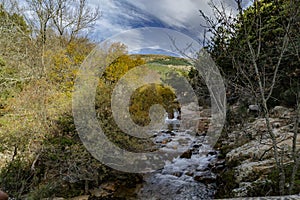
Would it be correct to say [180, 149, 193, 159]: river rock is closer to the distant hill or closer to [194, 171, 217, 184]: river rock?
[194, 171, 217, 184]: river rock

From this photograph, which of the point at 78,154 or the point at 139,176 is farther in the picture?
the point at 139,176

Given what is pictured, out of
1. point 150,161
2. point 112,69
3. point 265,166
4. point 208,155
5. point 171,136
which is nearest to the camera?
point 265,166

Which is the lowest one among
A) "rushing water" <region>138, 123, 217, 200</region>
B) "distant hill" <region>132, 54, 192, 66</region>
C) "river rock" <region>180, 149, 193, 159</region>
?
"rushing water" <region>138, 123, 217, 200</region>

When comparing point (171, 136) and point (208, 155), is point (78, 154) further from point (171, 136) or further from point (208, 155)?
point (171, 136)

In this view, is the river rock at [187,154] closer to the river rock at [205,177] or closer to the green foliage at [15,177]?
the river rock at [205,177]

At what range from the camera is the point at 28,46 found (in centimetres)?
1168

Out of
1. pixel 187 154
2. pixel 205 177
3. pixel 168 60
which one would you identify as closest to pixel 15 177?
pixel 205 177

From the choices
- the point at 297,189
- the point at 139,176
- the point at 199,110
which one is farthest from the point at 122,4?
the point at 199,110

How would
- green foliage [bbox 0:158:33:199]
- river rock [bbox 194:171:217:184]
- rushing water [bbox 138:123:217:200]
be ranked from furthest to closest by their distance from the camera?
river rock [bbox 194:171:217:184] < rushing water [bbox 138:123:217:200] < green foliage [bbox 0:158:33:199]

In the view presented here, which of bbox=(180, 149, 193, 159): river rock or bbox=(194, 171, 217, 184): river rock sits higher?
bbox=(180, 149, 193, 159): river rock

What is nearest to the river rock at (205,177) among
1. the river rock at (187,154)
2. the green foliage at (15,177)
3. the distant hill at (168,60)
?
the river rock at (187,154)

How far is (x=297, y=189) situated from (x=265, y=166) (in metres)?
Result: 1.30

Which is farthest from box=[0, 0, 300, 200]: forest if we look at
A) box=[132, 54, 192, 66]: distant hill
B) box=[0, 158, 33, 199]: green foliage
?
box=[132, 54, 192, 66]: distant hill

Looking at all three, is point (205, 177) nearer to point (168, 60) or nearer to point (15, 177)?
point (15, 177)
